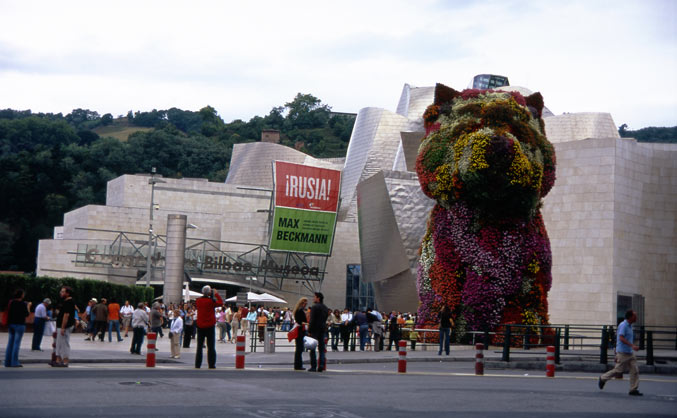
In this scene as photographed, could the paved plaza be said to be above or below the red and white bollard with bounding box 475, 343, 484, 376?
below

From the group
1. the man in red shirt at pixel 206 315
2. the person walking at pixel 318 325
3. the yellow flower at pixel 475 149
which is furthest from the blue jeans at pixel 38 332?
the yellow flower at pixel 475 149

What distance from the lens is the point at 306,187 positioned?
59625 mm

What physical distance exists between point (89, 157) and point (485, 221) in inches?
3651

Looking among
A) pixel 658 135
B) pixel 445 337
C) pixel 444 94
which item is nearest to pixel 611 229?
pixel 444 94

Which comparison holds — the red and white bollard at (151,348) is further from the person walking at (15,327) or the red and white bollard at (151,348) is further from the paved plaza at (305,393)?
the person walking at (15,327)

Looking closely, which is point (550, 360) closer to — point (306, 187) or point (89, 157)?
point (306, 187)

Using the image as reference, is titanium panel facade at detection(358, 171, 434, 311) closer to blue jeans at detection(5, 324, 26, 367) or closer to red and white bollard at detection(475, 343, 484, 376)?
red and white bollard at detection(475, 343, 484, 376)

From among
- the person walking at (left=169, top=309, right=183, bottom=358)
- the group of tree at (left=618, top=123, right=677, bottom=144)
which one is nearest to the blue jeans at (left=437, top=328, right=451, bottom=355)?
the person walking at (left=169, top=309, right=183, bottom=358)

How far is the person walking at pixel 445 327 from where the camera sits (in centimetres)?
2656

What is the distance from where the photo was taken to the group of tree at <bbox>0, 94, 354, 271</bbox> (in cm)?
10425

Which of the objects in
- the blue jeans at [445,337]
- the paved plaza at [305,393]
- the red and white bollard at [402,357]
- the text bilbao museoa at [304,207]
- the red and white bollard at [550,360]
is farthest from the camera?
the text bilbao museoa at [304,207]

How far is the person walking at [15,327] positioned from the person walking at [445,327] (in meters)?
13.1

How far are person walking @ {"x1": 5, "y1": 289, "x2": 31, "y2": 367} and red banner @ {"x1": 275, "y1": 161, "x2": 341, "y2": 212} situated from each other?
40.5 meters

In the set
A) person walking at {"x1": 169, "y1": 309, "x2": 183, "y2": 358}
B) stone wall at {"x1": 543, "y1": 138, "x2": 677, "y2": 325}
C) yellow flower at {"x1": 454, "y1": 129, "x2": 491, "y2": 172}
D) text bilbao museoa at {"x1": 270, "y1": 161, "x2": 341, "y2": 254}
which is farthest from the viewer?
text bilbao museoa at {"x1": 270, "y1": 161, "x2": 341, "y2": 254}
